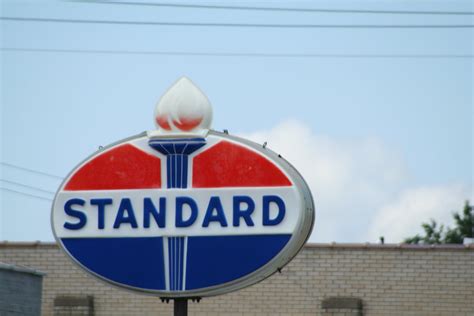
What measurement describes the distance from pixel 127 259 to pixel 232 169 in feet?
4.64

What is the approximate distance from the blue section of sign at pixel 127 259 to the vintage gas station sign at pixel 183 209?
10 millimetres

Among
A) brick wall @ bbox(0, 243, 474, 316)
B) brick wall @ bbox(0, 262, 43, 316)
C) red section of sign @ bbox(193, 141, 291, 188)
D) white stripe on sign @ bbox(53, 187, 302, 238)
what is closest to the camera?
white stripe on sign @ bbox(53, 187, 302, 238)

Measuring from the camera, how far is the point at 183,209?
11.4 meters

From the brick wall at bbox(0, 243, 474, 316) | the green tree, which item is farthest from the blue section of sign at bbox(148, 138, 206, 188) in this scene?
the green tree

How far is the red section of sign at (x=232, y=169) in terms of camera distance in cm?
1126

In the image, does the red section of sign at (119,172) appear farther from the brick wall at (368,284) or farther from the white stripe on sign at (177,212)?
the brick wall at (368,284)

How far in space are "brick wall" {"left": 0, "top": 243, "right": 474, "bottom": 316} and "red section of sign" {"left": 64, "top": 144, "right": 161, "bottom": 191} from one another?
29.6ft

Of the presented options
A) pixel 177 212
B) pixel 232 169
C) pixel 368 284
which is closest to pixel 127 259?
pixel 177 212

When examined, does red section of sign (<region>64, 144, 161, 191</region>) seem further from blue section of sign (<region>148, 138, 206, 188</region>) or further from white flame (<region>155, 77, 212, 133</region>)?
white flame (<region>155, 77, 212, 133</region>)

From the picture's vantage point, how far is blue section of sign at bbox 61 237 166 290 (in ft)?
37.3

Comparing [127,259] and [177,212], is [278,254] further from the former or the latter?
[127,259]

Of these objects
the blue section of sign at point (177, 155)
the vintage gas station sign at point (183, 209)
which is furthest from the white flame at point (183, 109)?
the blue section of sign at point (177, 155)

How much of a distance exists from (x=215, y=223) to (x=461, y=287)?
1002cm

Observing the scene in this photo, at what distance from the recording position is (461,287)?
66.2 ft
